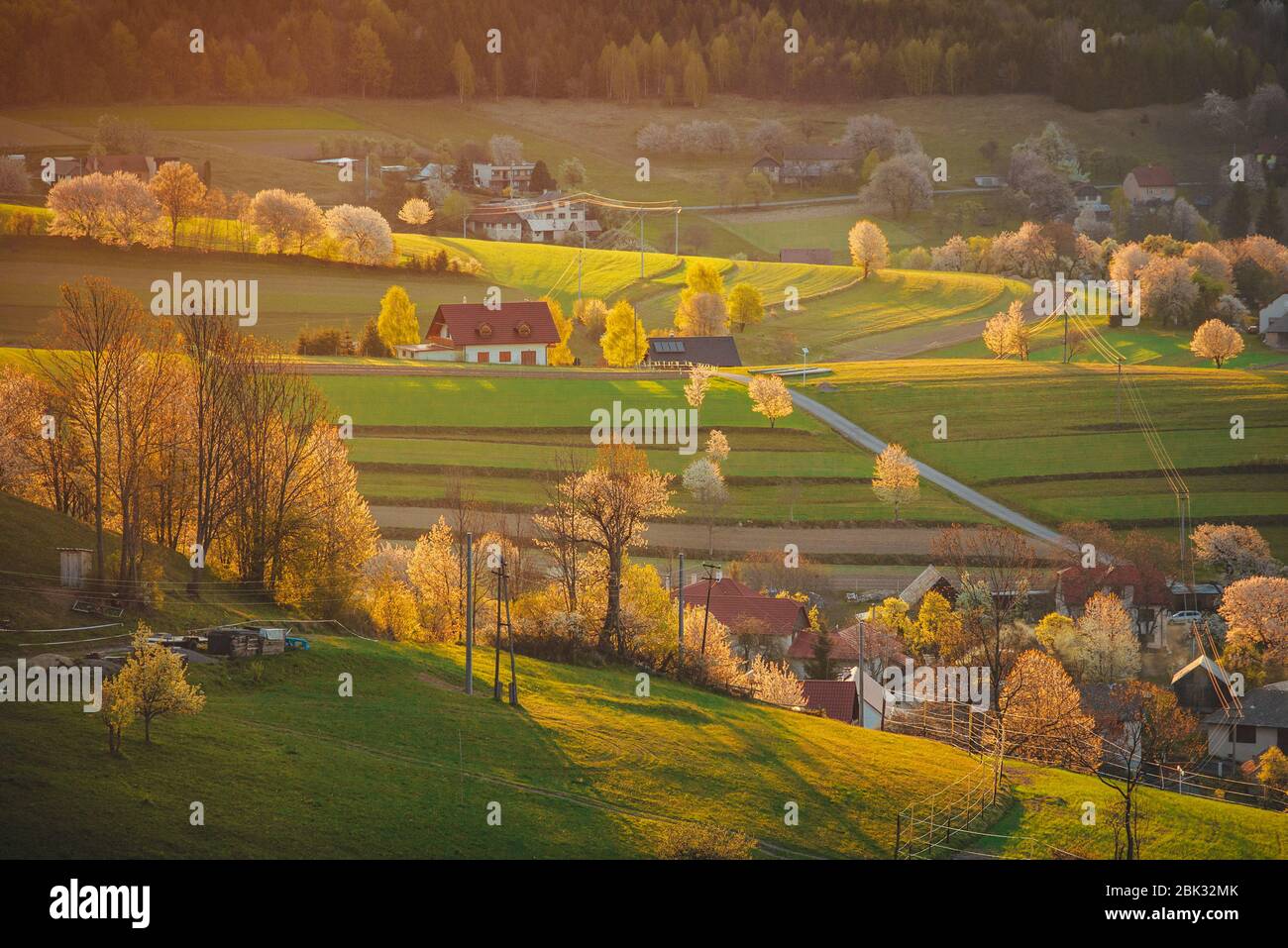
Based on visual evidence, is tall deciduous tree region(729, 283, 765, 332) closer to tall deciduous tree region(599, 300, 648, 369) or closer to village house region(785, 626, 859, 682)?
tall deciduous tree region(599, 300, 648, 369)

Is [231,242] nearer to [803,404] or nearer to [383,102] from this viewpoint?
[803,404]

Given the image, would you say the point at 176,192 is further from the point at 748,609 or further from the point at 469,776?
the point at 469,776

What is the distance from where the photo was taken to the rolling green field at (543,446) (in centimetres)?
5231

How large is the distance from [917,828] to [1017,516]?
89.0 feet

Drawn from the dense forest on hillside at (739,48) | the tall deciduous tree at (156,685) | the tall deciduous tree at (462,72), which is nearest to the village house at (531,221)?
the dense forest on hillside at (739,48)

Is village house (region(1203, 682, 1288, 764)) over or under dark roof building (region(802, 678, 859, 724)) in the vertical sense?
under

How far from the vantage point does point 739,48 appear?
479 ft

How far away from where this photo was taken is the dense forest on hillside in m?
124

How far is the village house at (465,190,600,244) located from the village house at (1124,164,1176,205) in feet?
141

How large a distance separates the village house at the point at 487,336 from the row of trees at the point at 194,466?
31.4 meters

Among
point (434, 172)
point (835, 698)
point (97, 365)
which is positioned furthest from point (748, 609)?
point (434, 172)

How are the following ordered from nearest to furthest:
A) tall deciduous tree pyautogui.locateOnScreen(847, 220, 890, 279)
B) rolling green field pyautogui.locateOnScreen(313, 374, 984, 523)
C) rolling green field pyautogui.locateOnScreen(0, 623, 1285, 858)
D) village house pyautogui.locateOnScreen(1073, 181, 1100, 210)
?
rolling green field pyautogui.locateOnScreen(0, 623, 1285, 858) < rolling green field pyautogui.locateOnScreen(313, 374, 984, 523) < tall deciduous tree pyautogui.locateOnScreen(847, 220, 890, 279) < village house pyautogui.locateOnScreen(1073, 181, 1100, 210)

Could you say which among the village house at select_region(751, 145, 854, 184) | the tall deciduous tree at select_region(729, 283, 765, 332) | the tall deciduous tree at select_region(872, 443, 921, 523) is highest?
the village house at select_region(751, 145, 854, 184)

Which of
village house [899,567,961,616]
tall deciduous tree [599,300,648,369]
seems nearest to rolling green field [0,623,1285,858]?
village house [899,567,961,616]
